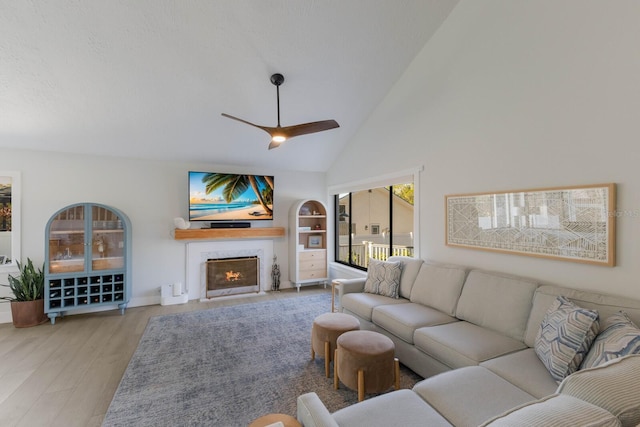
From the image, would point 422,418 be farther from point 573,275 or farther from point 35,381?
point 35,381

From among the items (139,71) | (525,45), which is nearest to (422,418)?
(525,45)

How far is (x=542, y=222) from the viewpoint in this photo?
2.53m

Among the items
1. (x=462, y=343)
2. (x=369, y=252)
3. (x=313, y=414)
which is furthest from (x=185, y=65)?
(x=369, y=252)

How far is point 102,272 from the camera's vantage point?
4254 mm

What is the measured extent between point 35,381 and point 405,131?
189 inches

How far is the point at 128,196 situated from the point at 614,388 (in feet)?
18.3

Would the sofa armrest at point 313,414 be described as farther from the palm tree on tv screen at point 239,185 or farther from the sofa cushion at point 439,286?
the palm tree on tv screen at point 239,185

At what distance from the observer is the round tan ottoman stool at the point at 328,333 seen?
269 cm

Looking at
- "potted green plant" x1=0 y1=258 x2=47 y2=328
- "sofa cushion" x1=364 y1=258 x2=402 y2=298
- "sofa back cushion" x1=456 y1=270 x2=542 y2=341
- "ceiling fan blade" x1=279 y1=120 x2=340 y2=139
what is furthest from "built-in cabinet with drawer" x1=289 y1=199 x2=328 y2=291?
"potted green plant" x1=0 y1=258 x2=47 y2=328

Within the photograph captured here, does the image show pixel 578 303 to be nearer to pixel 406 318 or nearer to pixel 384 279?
pixel 406 318

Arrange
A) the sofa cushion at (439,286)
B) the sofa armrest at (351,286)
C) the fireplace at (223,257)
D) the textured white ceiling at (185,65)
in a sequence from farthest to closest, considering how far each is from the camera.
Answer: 1. the fireplace at (223,257)
2. the sofa armrest at (351,286)
3. the sofa cushion at (439,286)
4. the textured white ceiling at (185,65)

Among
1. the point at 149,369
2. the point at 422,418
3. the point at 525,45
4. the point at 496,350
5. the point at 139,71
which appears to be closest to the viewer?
the point at 422,418

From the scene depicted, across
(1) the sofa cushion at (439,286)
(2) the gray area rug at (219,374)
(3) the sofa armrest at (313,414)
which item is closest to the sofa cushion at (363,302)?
(1) the sofa cushion at (439,286)

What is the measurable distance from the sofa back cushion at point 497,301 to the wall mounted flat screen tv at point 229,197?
3732mm
